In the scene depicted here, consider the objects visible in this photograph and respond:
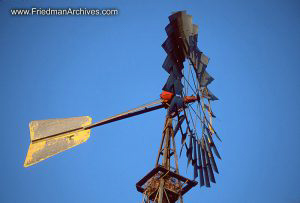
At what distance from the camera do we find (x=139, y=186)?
11.3 metres

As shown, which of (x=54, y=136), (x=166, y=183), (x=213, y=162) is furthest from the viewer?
(x=213, y=162)

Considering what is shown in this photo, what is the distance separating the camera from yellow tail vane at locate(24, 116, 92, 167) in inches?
431

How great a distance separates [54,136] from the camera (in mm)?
12008

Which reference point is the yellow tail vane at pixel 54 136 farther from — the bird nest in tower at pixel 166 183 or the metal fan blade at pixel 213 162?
the metal fan blade at pixel 213 162

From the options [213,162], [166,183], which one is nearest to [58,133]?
[166,183]

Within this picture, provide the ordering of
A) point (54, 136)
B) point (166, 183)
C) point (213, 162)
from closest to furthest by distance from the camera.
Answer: point (166, 183), point (54, 136), point (213, 162)

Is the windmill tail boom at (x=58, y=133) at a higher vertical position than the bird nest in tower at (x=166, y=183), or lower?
higher

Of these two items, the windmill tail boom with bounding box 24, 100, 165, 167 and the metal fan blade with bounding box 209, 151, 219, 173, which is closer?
the windmill tail boom with bounding box 24, 100, 165, 167

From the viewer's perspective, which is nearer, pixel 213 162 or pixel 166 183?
pixel 166 183

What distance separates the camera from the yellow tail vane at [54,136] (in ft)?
35.9

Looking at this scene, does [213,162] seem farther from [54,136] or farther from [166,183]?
[54,136]

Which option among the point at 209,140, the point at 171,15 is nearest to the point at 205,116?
the point at 209,140

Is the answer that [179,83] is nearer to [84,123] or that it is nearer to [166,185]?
[166,185]

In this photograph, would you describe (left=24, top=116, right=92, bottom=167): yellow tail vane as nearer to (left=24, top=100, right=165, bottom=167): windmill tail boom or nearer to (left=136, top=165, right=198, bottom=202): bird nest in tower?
(left=24, top=100, right=165, bottom=167): windmill tail boom
